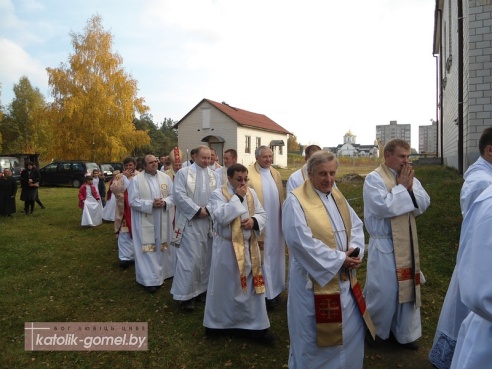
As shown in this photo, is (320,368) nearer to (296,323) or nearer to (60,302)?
(296,323)

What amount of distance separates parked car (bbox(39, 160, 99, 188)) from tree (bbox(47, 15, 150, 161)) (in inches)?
214

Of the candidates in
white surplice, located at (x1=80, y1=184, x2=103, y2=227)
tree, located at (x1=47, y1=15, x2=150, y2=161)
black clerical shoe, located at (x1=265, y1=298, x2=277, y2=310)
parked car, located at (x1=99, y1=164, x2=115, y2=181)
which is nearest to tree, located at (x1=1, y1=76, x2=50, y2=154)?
tree, located at (x1=47, y1=15, x2=150, y2=161)

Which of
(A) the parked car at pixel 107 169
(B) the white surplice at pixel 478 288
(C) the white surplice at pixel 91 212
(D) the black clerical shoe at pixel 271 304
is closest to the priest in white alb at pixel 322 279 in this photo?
(B) the white surplice at pixel 478 288

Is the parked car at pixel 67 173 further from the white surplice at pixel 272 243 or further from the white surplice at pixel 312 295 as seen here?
the white surplice at pixel 312 295

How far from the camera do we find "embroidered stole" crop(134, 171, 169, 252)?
6082 millimetres

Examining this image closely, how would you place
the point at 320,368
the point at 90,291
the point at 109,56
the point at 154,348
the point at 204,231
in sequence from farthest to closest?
the point at 109,56 < the point at 90,291 < the point at 204,231 < the point at 154,348 < the point at 320,368

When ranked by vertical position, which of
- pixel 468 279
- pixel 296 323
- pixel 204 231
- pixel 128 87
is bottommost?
pixel 296 323

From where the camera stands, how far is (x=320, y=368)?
2.93 metres

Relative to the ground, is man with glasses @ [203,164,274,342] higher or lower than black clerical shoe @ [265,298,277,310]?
higher

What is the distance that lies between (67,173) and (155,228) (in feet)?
65.4

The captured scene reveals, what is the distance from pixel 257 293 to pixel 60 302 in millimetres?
3272

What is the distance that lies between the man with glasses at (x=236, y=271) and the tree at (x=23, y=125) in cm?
5099

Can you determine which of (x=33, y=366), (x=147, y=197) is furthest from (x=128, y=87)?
(x=33, y=366)

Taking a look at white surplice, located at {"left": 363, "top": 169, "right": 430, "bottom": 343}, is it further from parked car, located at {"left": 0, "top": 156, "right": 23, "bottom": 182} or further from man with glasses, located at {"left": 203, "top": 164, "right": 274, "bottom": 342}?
parked car, located at {"left": 0, "top": 156, "right": 23, "bottom": 182}
